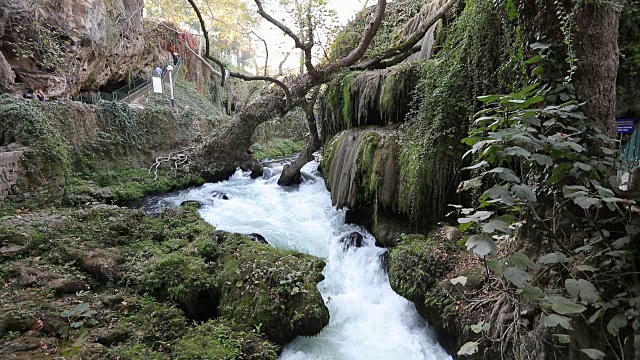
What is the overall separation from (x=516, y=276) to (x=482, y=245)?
0.26 m

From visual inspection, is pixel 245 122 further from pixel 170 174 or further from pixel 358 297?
pixel 358 297

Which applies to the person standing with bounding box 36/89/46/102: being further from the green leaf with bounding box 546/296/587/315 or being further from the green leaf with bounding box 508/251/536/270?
the green leaf with bounding box 546/296/587/315

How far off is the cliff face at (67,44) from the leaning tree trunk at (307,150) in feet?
18.7

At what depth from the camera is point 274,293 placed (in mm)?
4270

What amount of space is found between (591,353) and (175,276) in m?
4.50

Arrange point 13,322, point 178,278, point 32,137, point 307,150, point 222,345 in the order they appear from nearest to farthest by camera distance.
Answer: point 13,322 → point 222,345 → point 178,278 → point 32,137 → point 307,150

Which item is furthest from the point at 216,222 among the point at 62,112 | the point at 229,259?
the point at 62,112

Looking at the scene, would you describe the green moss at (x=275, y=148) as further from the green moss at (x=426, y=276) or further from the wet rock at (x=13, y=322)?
the wet rock at (x=13, y=322)

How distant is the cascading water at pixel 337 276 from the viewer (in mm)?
4148

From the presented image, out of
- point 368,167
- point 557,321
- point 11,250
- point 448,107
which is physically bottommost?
point 11,250

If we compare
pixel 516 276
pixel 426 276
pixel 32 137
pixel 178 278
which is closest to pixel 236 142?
pixel 32 137

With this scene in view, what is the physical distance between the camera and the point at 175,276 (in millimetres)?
4504

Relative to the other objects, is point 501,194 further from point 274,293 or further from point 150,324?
point 150,324

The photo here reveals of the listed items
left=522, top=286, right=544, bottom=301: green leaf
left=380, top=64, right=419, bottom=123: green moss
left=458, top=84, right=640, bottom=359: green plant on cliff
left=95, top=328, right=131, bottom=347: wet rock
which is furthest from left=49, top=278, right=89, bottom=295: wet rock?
left=380, top=64, right=419, bottom=123: green moss
